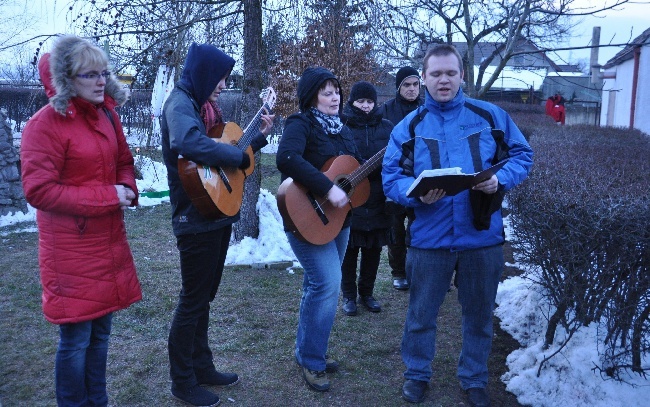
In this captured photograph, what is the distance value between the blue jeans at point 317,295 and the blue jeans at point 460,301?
48cm

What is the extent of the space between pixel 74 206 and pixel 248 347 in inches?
78.9

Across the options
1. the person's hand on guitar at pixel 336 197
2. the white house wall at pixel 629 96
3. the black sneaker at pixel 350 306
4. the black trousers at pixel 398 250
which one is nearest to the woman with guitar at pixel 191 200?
the person's hand on guitar at pixel 336 197

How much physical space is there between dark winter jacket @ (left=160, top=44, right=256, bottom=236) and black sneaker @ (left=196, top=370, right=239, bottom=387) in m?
1.03

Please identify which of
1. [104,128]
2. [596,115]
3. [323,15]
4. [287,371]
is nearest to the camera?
[104,128]

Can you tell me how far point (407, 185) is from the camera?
3.28 metres

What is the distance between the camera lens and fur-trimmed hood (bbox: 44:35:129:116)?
8.79 feet

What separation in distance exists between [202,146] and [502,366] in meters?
2.57

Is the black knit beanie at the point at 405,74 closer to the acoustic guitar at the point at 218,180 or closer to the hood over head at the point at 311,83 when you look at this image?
the hood over head at the point at 311,83

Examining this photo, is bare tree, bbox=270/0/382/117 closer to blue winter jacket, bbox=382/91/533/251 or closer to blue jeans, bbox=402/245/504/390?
blue winter jacket, bbox=382/91/533/251

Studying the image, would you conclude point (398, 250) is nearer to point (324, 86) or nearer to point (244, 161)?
point (324, 86)

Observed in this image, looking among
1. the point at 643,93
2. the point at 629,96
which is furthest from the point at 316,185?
the point at 629,96

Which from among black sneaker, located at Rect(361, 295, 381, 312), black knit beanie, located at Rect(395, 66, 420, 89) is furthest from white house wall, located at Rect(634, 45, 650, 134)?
black sneaker, located at Rect(361, 295, 381, 312)

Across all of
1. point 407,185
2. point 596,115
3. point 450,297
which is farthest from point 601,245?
point 596,115

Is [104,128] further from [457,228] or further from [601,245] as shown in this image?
[601,245]
